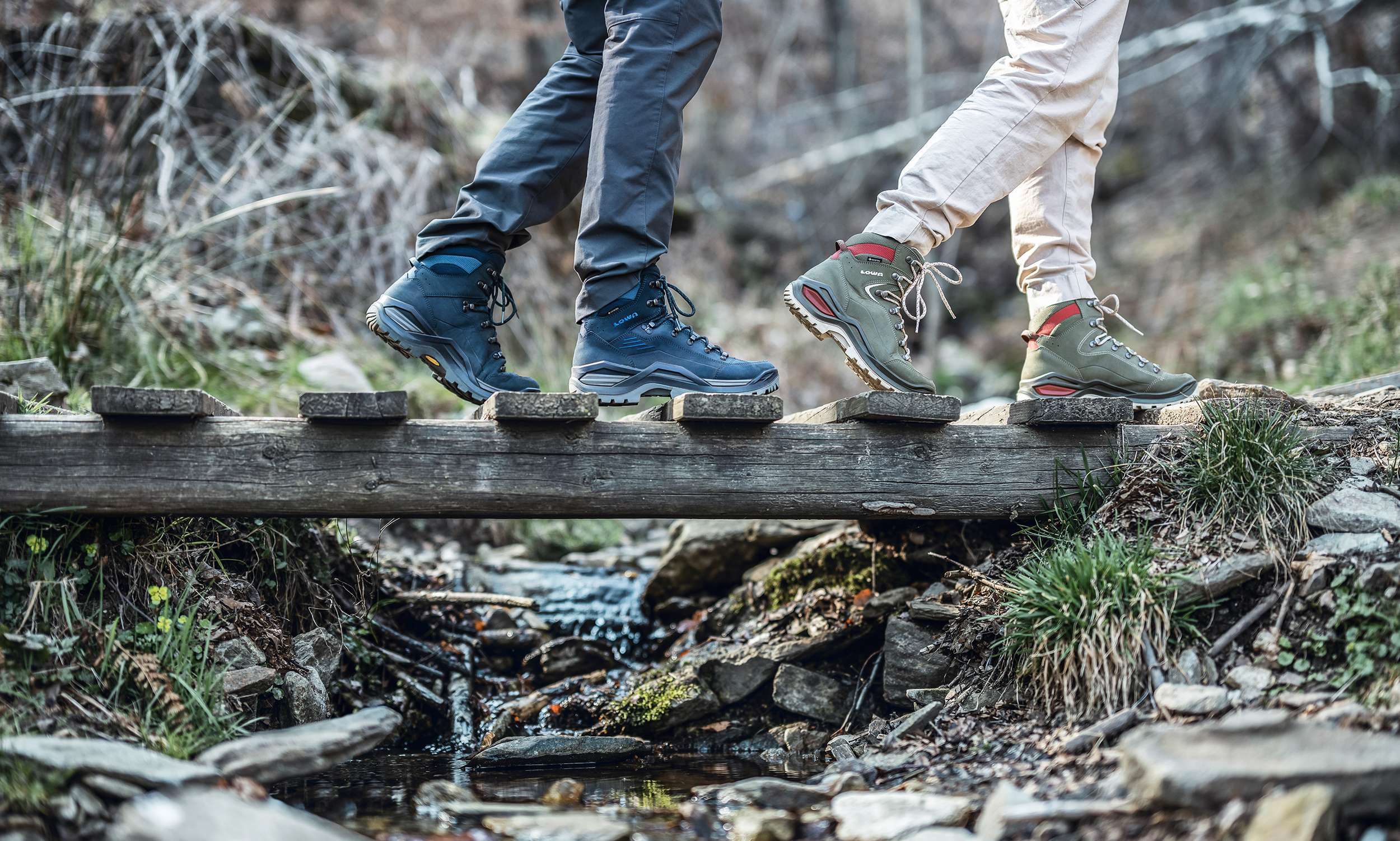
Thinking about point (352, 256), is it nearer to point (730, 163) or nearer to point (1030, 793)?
point (1030, 793)

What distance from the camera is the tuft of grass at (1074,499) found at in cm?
280

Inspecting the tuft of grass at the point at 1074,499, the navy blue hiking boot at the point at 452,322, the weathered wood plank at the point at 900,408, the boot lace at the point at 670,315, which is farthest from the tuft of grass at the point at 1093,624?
the navy blue hiking boot at the point at 452,322

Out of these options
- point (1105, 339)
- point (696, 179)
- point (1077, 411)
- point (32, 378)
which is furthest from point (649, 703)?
point (696, 179)

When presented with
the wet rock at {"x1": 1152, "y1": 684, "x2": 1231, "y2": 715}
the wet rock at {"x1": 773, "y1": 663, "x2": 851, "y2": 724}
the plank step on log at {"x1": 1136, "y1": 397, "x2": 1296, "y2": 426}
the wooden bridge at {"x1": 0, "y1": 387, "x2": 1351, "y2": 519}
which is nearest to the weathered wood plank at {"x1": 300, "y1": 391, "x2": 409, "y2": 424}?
the wooden bridge at {"x1": 0, "y1": 387, "x2": 1351, "y2": 519}

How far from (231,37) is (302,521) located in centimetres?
412

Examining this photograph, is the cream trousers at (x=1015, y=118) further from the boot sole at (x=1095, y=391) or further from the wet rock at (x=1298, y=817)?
the wet rock at (x=1298, y=817)

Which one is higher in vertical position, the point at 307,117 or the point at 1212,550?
the point at 307,117

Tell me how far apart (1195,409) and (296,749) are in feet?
8.12

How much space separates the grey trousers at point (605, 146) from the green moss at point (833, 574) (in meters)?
1.40

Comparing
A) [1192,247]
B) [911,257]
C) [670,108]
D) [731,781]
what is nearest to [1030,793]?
[731,781]

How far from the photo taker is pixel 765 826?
6.63 ft

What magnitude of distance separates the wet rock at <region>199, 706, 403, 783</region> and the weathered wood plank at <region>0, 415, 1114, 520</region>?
0.55 m

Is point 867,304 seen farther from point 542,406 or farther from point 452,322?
point 452,322

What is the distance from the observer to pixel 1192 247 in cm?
925
